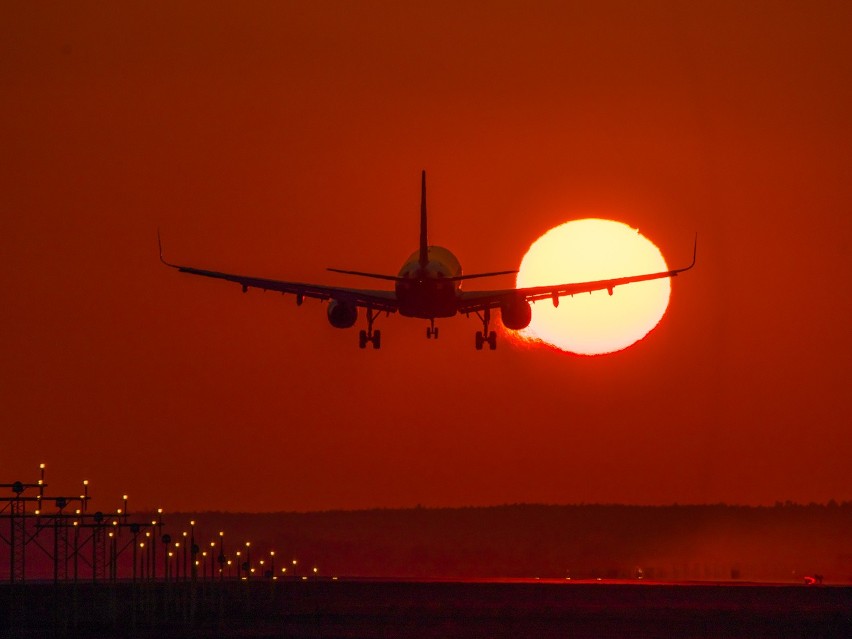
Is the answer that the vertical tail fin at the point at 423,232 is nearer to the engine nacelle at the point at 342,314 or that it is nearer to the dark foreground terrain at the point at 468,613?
the engine nacelle at the point at 342,314

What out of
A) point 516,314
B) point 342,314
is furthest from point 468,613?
point 342,314

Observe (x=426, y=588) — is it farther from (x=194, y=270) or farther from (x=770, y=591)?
(x=194, y=270)

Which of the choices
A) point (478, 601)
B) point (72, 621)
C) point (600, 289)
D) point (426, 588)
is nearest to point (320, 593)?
point (426, 588)

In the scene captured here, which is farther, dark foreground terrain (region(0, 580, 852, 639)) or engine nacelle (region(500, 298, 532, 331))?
engine nacelle (region(500, 298, 532, 331))

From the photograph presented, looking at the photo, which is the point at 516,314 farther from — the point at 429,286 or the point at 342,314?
the point at 342,314

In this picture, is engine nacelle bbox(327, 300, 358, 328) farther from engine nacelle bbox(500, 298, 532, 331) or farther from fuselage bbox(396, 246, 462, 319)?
engine nacelle bbox(500, 298, 532, 331)

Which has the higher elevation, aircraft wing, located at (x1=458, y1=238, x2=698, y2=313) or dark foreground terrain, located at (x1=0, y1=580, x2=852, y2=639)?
aircraft wing, located at (x1=458, y1=238, x2=698, y2=313)
